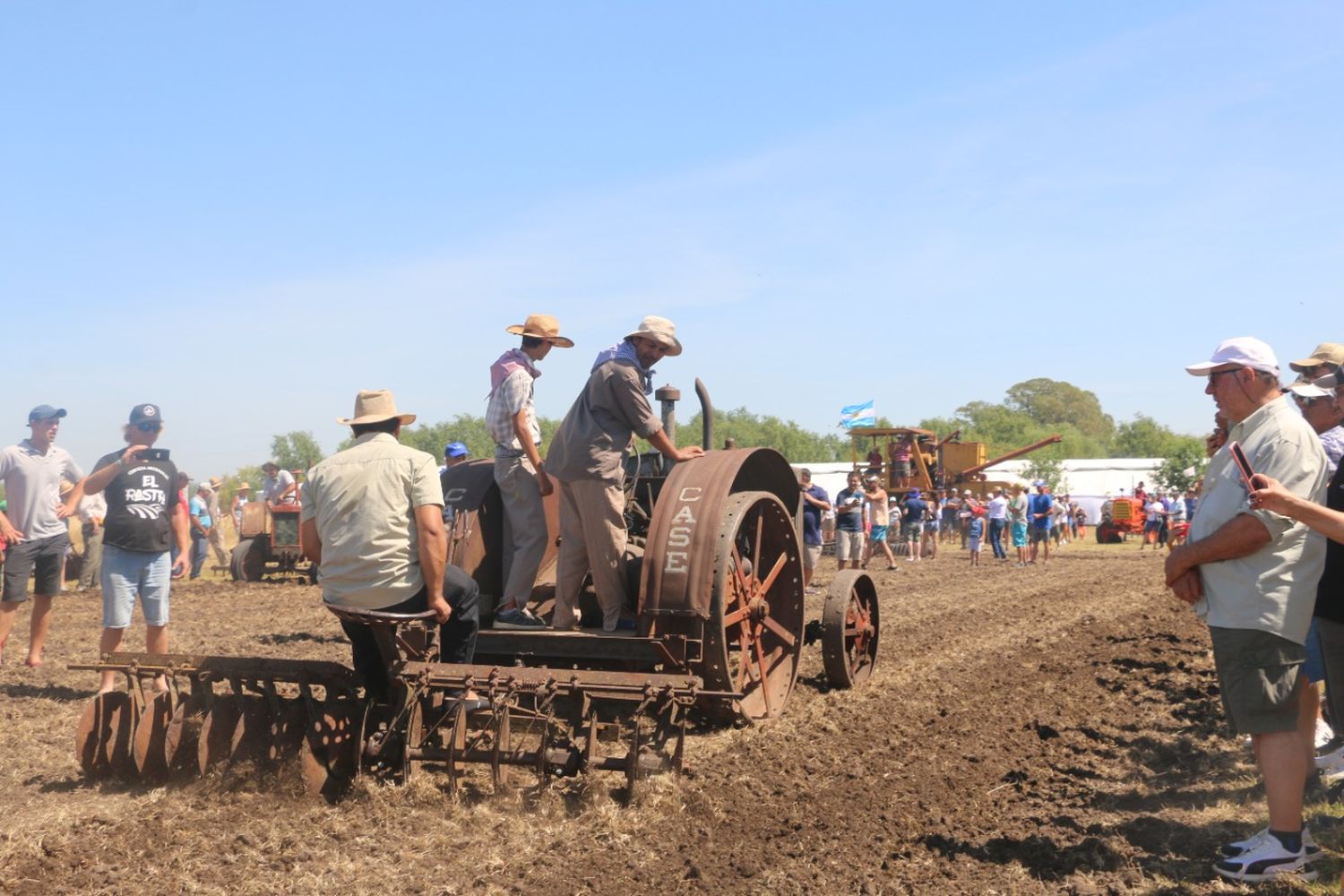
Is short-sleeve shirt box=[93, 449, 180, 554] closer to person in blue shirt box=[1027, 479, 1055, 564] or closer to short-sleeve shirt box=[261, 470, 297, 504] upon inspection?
short-sleeve shirt box=[261, 470, 297, 504]

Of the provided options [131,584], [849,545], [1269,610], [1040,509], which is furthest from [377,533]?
[1040,509]

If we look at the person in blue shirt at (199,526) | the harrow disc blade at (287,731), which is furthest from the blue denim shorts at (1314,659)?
the person in blue shirt at (199,526)

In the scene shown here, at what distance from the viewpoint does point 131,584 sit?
7113 millimetres

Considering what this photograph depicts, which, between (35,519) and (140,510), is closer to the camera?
(140,510)

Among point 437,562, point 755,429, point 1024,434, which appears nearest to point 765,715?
point 437,562

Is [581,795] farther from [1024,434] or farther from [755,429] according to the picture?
[1024,434]

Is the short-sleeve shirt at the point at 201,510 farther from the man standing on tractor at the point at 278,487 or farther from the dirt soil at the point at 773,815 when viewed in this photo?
the dirt soil at the point at 773,815

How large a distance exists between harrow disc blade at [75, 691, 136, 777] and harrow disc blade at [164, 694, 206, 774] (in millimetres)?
218

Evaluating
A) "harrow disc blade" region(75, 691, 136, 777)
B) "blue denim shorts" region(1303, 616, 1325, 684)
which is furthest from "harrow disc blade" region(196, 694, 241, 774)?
"blue denim shorts" region(1303, 616, 1325, 684)

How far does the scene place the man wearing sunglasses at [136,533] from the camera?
7.01 metres

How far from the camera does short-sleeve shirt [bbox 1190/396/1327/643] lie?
3.99m

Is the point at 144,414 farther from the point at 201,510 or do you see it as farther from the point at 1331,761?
the point at 201,510

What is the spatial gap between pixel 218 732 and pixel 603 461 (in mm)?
2079

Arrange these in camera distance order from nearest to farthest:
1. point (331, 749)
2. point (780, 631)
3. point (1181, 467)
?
point (331, 749)
point (780, 631)
point (1181, 467)
